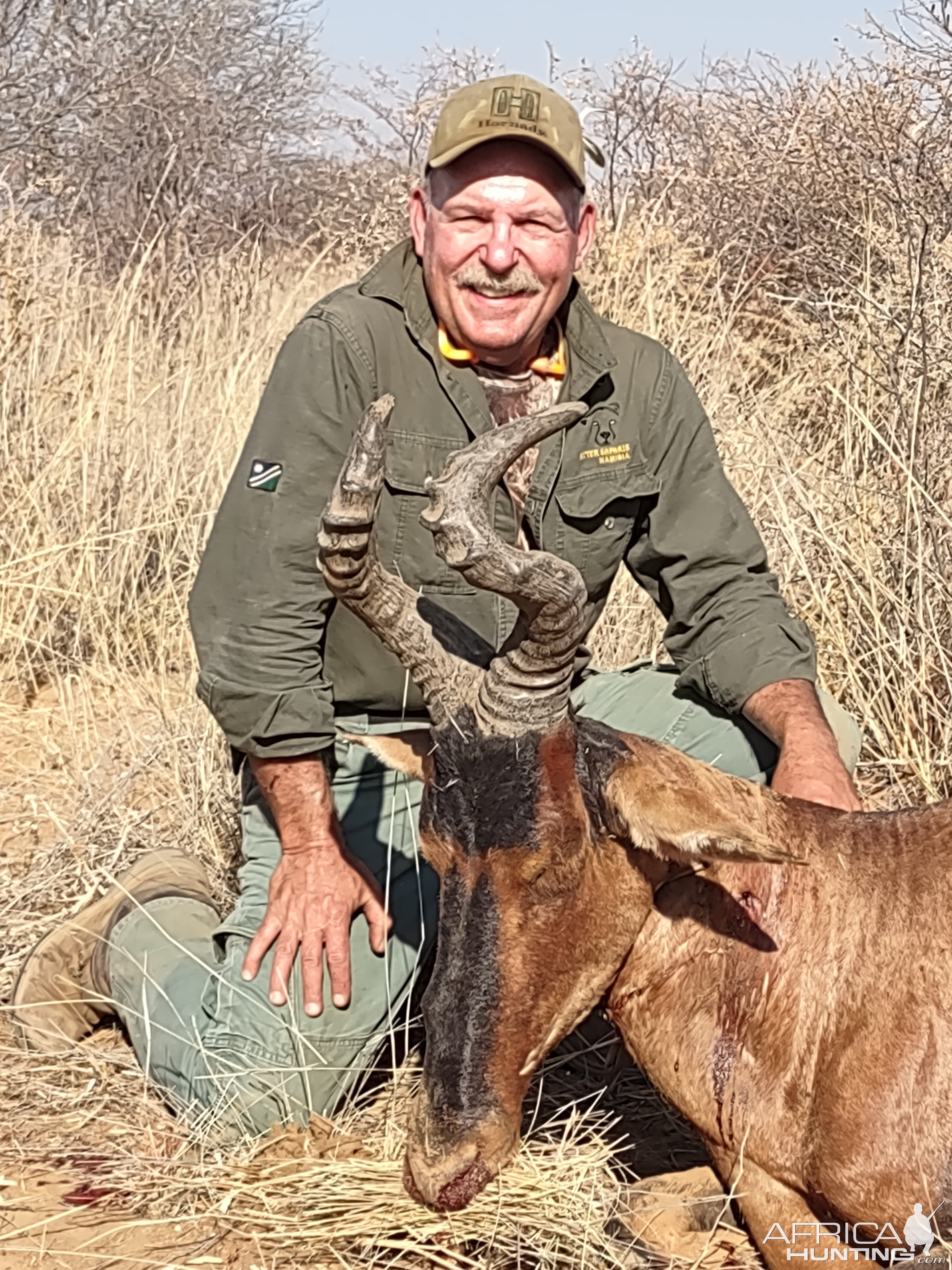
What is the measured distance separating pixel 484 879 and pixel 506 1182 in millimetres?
1084

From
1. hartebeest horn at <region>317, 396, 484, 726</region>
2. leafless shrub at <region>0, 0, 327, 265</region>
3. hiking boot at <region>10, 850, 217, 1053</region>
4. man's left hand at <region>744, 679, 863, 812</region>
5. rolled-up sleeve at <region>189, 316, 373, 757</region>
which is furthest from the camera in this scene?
leafless shrub at <region>0, 0, 327, 265</region>

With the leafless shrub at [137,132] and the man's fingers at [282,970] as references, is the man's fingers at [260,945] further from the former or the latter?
the leafless shrub at [137,132]

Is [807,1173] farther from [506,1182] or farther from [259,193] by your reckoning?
[259,193]

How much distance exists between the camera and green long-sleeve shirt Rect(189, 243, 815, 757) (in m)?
4.57

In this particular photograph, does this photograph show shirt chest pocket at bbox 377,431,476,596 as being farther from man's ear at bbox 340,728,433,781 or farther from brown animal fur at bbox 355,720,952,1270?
brown animal fur at bbox 355,720,952,1270

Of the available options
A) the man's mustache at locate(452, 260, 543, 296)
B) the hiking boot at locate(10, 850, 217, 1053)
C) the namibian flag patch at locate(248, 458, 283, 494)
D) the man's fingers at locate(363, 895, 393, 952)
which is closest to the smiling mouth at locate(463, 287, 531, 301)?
the man's mustache at locate(452, 260, 543, 296)

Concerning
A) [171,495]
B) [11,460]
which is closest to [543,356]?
[171,495]

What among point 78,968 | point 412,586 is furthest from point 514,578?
point 78,968

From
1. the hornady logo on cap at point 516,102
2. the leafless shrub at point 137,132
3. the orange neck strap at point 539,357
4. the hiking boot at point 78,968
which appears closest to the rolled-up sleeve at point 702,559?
the orange neck strap at point 539,357

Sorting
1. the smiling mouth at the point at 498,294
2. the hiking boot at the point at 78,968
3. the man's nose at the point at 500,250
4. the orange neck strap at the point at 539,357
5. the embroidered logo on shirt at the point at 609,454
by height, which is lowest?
the hiking boot at the point at 78,968

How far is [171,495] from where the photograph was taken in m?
8.26

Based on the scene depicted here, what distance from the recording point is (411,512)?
4801 millimetres

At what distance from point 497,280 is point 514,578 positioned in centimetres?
180

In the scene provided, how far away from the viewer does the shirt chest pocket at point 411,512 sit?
188 inches
